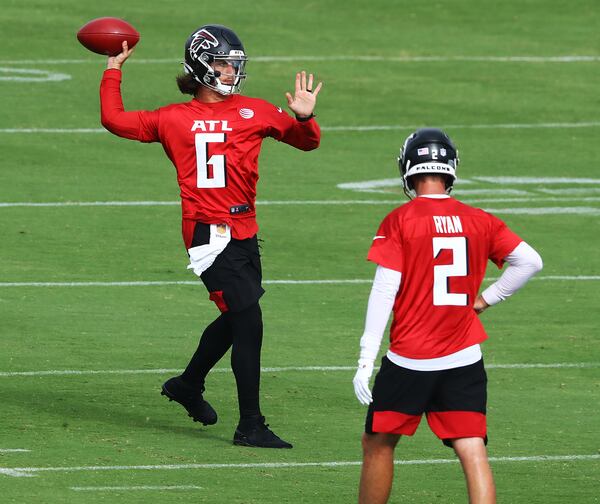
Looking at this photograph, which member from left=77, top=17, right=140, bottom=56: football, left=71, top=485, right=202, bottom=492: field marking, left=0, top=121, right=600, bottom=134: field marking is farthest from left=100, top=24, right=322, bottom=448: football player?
left=0, top=121, right=600, bottom=134: field marking

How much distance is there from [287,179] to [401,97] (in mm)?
4855

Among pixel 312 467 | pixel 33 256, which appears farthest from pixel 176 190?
pixel 312 467

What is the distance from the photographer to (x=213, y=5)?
2814 centimetres

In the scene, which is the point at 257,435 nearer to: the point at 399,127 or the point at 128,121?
the point at 128,121

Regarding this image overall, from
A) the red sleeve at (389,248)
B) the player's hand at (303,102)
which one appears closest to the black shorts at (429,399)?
the red sleeve at (389,248)

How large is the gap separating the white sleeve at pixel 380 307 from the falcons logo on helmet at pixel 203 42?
2.69 meters

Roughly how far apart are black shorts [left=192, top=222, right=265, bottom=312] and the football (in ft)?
4.16

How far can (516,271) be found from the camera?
7.62 meters

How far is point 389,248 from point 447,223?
0.26 meters

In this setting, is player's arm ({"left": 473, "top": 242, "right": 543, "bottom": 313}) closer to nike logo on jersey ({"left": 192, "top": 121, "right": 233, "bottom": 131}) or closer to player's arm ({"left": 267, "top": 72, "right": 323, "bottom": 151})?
player's arm ({"left": 267, "top": 72, "right": 323, "bottom": 151})

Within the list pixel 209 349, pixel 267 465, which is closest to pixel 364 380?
pixel 267 465

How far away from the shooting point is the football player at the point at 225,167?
9422 mm

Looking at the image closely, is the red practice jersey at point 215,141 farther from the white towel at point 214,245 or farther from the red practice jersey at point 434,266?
the red practice jersey at point 434,266

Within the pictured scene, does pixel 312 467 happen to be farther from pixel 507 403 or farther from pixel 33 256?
pixel 33 256
